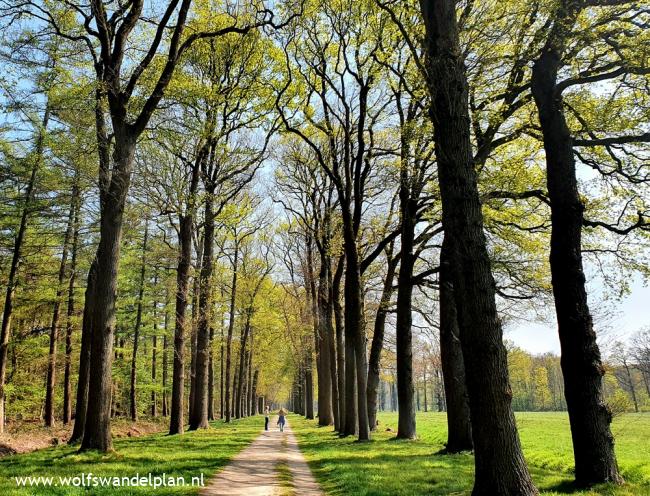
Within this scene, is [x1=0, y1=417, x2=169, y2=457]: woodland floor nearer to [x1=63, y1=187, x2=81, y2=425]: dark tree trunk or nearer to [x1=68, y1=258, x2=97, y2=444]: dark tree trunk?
[x1=63, y1=187, x2=81, y2=425]: dark tree trunk

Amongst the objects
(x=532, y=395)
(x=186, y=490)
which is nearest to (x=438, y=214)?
(x=186, y=490)

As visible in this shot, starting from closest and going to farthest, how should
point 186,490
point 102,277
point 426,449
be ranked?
point 186,490 → point 102,277 → point 426,449

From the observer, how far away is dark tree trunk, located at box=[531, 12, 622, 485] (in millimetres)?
7316

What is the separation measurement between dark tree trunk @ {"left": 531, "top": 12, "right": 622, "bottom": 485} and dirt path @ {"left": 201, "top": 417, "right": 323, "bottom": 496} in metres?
4.53

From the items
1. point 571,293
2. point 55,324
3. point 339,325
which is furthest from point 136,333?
point 571,293

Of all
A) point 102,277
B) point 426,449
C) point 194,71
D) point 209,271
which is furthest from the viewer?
point 209,271

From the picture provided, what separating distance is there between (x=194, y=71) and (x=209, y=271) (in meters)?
8.67

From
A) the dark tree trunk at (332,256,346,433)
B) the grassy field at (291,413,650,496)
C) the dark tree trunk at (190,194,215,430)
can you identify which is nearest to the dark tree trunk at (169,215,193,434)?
the dark tree trunk at (190,194,215,430)

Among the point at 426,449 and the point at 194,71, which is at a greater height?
the point at 194,71

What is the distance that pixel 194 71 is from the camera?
19.1 meters

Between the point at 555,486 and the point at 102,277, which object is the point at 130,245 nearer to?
the point at 102,277

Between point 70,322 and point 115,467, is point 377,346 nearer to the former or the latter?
point 115,467

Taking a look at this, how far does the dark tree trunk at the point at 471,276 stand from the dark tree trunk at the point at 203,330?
49.1ft

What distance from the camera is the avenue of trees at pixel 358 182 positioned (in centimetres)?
716
